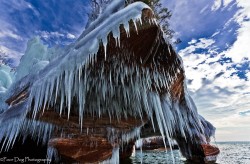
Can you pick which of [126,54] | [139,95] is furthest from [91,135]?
[126,54]

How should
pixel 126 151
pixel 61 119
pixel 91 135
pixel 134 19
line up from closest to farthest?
pixel 134 19 < pixel 61 119 < pixel 91 135 < pixel 126 151

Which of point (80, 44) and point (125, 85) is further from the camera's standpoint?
point (125, 85)

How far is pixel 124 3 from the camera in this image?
265 cm

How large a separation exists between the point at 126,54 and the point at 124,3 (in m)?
0.70

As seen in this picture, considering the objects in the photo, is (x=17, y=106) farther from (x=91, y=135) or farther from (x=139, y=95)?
(x=139, y=95)

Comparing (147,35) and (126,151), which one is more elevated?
→ (147,35)

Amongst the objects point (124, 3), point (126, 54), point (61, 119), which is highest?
point (124, 3)

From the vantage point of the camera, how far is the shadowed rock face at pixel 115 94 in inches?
105

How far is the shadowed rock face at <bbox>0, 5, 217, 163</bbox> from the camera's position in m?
2.68

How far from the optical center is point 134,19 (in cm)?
207

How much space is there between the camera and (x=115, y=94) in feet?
12.3

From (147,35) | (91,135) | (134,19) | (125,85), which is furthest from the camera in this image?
(91,135)

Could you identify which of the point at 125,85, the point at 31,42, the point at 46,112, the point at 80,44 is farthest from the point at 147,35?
the point at 31,42

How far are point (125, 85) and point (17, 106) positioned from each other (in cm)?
206
